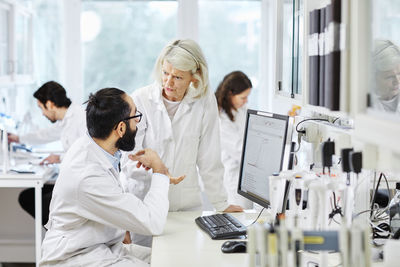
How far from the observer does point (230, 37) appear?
18.3ft

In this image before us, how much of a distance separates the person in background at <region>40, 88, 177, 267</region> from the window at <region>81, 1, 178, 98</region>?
319cm

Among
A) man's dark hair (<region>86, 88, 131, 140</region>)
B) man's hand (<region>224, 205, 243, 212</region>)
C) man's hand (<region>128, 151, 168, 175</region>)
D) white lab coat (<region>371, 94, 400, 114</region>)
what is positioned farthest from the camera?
man's hand (<region>224, 205, 243, 212</region>)

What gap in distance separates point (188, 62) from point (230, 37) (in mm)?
2911

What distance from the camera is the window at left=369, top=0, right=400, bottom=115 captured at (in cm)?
157

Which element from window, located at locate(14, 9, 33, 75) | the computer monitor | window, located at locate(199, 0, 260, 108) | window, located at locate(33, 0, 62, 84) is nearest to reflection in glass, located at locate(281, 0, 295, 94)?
the computer monitor

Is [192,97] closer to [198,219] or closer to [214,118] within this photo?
[214,118]

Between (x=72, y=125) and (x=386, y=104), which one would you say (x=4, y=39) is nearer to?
(x=72, y=125)

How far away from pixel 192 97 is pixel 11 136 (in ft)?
7.43

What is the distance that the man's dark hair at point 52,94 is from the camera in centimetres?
444

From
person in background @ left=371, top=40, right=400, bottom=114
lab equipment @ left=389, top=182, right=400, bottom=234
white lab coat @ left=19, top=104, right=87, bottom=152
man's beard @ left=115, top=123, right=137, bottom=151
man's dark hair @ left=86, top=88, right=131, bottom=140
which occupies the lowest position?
lab equipment @ left=389, top=182, right=400, bottom=234

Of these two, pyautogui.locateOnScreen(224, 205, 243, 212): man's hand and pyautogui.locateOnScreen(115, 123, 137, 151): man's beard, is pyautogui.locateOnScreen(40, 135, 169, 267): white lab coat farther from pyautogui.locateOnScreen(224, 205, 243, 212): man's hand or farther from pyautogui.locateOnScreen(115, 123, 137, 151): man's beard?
pyautogui.locateOnScreen(224, 205, 243, 212): man's hand

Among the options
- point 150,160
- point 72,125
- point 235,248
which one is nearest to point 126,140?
point 150,160

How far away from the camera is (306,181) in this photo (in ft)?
6.02

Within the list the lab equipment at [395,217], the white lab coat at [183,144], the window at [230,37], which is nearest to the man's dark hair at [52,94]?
the window at [230,37]
